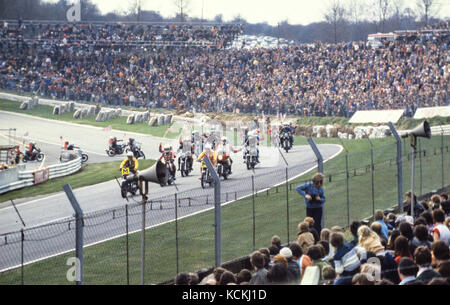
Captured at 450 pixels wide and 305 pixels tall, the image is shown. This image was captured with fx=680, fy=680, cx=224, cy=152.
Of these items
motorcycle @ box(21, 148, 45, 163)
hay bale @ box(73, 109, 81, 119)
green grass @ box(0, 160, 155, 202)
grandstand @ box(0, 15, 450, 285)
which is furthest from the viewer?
hay bale @ box(73, 109, 81, 119)

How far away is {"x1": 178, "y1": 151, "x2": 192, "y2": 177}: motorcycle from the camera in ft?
86.7

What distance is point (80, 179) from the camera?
29.0 metres

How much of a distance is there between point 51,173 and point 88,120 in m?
16.3

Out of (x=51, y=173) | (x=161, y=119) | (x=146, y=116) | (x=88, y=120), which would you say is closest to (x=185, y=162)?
(x=51, y=173)

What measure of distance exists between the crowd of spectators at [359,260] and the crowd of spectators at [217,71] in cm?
2961

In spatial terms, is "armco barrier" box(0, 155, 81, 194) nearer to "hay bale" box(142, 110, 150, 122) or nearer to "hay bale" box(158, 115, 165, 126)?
"hay bale" box(158, 115, 165, 126)

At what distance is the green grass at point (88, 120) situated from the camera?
4284 cm

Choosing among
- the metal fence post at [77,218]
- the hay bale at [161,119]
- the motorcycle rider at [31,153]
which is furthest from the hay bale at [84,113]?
the metal fence post at [77,218]

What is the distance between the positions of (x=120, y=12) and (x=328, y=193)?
2385 inches

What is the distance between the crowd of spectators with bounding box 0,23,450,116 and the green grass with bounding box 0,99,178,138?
295 centimetres

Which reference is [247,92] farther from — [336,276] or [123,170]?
[336,276]

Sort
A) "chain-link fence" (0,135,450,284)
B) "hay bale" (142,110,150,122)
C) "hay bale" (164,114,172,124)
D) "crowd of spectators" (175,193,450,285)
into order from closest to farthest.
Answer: "crowd of spectators" (175,193,450,285) → "chain-link fence" (0,135,450,284) → "hay bale" (164,114,172,124) → "hay bale" (142,110,150,122)

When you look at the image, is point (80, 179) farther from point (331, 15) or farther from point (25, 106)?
point (331, 15)

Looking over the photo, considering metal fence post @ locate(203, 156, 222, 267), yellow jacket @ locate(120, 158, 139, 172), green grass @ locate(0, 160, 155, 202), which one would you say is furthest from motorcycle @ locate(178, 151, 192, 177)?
metal fence post @ locate(203, 156, 222, 267)
